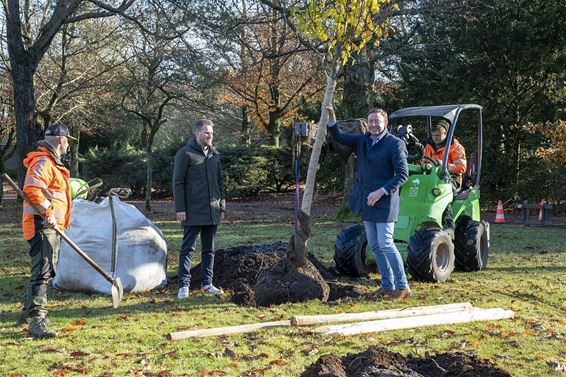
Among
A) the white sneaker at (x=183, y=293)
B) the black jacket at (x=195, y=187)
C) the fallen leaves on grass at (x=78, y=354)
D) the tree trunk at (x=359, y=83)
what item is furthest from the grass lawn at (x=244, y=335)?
the tree trunk at (x=359, y=83)

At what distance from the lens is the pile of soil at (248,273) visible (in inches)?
289

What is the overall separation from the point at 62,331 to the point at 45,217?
973mm

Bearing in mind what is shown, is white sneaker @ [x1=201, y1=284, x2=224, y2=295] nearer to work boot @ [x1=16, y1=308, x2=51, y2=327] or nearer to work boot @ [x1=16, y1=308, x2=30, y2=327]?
work boot @ [x1=16, y1=308, x2=51, y2=327]

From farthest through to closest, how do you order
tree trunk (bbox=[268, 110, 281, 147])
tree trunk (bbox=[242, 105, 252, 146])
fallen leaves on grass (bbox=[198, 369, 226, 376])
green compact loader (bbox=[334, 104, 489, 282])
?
1. tree trunk (bbox=[242, 105, 252, 146])
2. tree trunk (bbox=[268, 110, 281, 147])
3. green compact loader (bbox=[334, 104, 489, 282])
4. fallen leaves on grass (bbox=[198, 369, 226, 376])

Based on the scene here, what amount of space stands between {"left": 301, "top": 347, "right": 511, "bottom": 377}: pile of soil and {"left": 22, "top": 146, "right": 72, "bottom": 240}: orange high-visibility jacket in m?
2.91

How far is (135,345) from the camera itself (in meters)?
5.27

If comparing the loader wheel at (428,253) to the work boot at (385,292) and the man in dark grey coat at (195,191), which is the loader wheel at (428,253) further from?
the man in dark grey coat at (195,191)

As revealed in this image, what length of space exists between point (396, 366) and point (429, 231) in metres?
4.22

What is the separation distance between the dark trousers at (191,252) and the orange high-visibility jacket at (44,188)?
5.23ft

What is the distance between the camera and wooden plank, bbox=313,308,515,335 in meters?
5.52

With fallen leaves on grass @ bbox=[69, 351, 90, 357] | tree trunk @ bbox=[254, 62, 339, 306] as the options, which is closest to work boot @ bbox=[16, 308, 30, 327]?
fallen leaves on grass @ bbox=[69, 351, 90, 357]

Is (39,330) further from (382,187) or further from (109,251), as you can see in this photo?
(382,187)

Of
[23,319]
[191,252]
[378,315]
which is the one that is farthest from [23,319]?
[378,315]

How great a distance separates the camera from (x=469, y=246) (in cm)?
898
